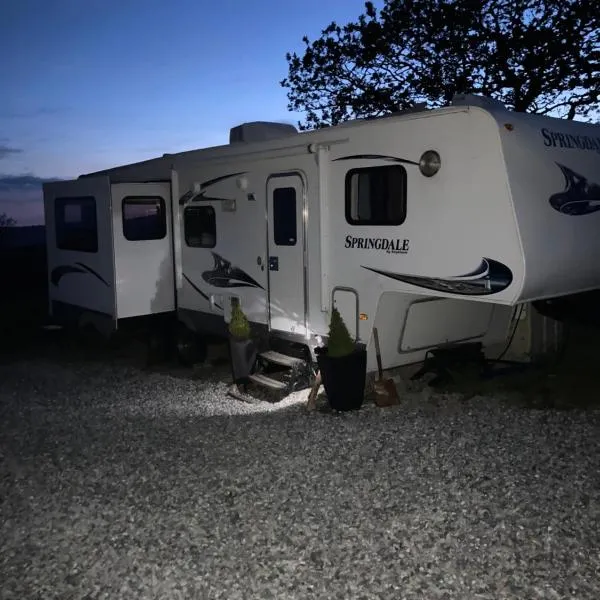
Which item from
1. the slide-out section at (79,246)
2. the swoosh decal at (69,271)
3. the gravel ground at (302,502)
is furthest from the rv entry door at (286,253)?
the swoosh decal at (69,271)

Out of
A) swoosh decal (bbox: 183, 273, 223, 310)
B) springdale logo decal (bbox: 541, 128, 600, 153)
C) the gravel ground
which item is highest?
springdale logo decal (bbox: 541, 128, 600, 153)

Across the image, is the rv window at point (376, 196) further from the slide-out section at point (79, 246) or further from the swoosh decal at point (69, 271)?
the swoosh decal at point (69, 271)

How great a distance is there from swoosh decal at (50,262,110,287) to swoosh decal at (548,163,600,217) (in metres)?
5.81

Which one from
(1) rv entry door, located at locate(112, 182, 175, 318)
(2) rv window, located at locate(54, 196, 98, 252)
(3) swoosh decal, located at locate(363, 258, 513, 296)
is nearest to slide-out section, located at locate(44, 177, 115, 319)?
(2) rv window, located at locate(54, 196, 98, 252)

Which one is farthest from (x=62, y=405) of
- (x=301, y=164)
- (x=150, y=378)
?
(x=301, y=164)

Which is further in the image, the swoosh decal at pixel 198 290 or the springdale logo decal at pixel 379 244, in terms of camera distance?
the swoosh decal at pixel 198 290

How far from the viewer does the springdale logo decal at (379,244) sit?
629cm

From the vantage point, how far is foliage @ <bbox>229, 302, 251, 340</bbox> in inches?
302

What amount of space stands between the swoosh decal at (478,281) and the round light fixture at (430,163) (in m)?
0.89

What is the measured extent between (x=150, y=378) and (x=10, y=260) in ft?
54.2

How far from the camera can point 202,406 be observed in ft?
23.5

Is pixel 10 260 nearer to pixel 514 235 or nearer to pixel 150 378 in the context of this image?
pixel 150 378

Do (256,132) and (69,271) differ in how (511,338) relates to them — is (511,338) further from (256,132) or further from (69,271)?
(69,271)

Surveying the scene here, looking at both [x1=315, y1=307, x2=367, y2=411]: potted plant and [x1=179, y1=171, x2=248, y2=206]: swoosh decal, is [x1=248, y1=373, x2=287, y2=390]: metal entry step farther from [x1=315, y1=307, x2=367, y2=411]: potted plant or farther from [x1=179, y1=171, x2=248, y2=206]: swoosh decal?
[x1=179, y1=171, x2=248, y2=206]: swoosh decal
